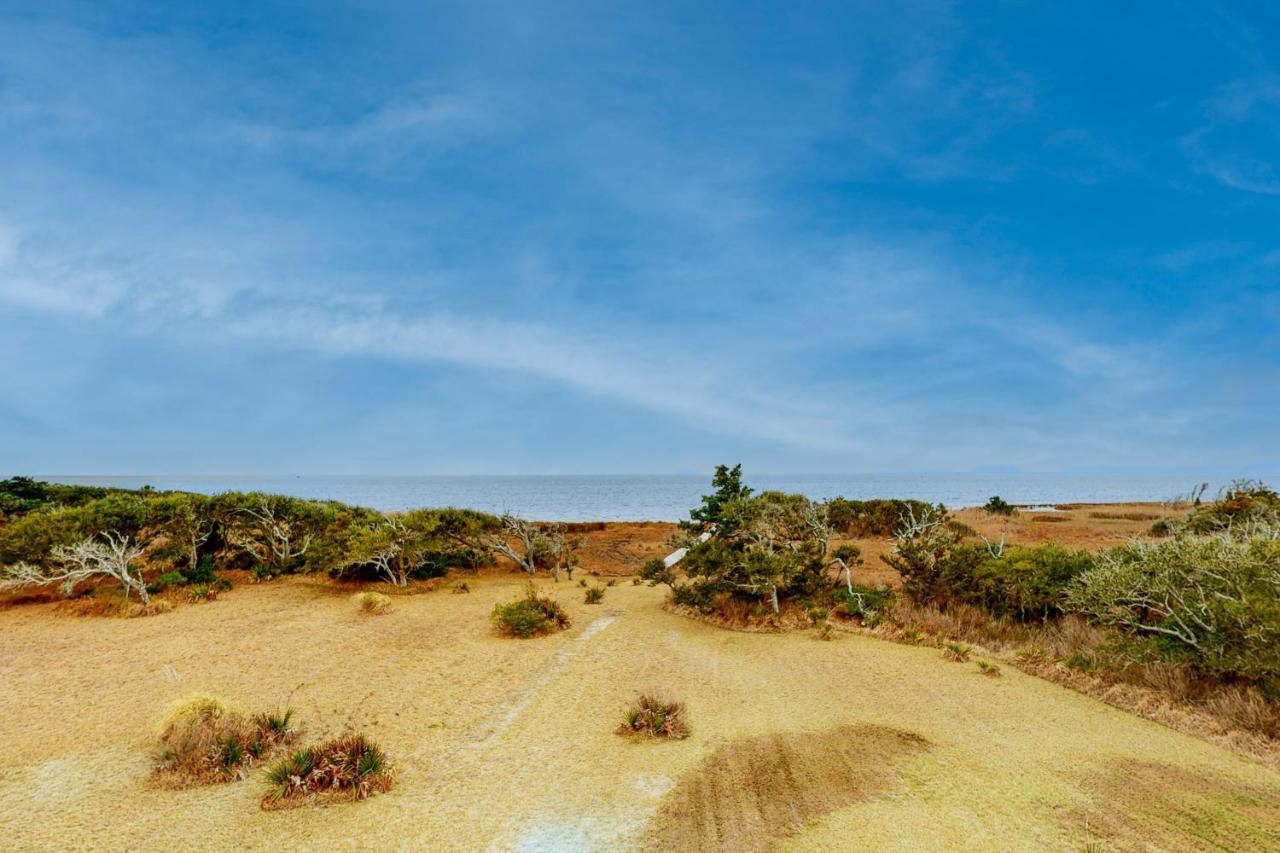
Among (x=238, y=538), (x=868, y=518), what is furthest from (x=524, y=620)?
(x=868, y=518)

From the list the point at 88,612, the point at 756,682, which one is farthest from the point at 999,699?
the point at 88,612

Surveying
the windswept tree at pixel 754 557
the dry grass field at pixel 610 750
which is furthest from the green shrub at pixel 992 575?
the dry grass field at pixel 610 750

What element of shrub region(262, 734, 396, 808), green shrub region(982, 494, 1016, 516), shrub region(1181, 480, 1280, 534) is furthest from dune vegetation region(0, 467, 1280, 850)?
green shrub region(982, 494, 1016, 516)

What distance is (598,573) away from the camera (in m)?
23.7

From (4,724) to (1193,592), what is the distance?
18.6 meters

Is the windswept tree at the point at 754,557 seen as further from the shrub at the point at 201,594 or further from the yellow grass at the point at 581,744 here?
the shrub at the point at 201,594

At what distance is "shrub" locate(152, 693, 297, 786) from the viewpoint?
262 inches

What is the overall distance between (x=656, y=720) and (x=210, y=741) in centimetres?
556

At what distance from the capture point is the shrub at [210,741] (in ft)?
21.8

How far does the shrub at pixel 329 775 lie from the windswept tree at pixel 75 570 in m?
11.4

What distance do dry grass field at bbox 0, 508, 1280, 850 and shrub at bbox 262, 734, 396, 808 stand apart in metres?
0.17

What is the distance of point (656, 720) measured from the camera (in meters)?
7.80

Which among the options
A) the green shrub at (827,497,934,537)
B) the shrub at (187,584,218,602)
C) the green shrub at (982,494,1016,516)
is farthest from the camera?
the green shrub at (982,494,1016,516)

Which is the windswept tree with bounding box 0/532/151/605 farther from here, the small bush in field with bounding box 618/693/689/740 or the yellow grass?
the small bush in field with bounding box 618/693/689/740
